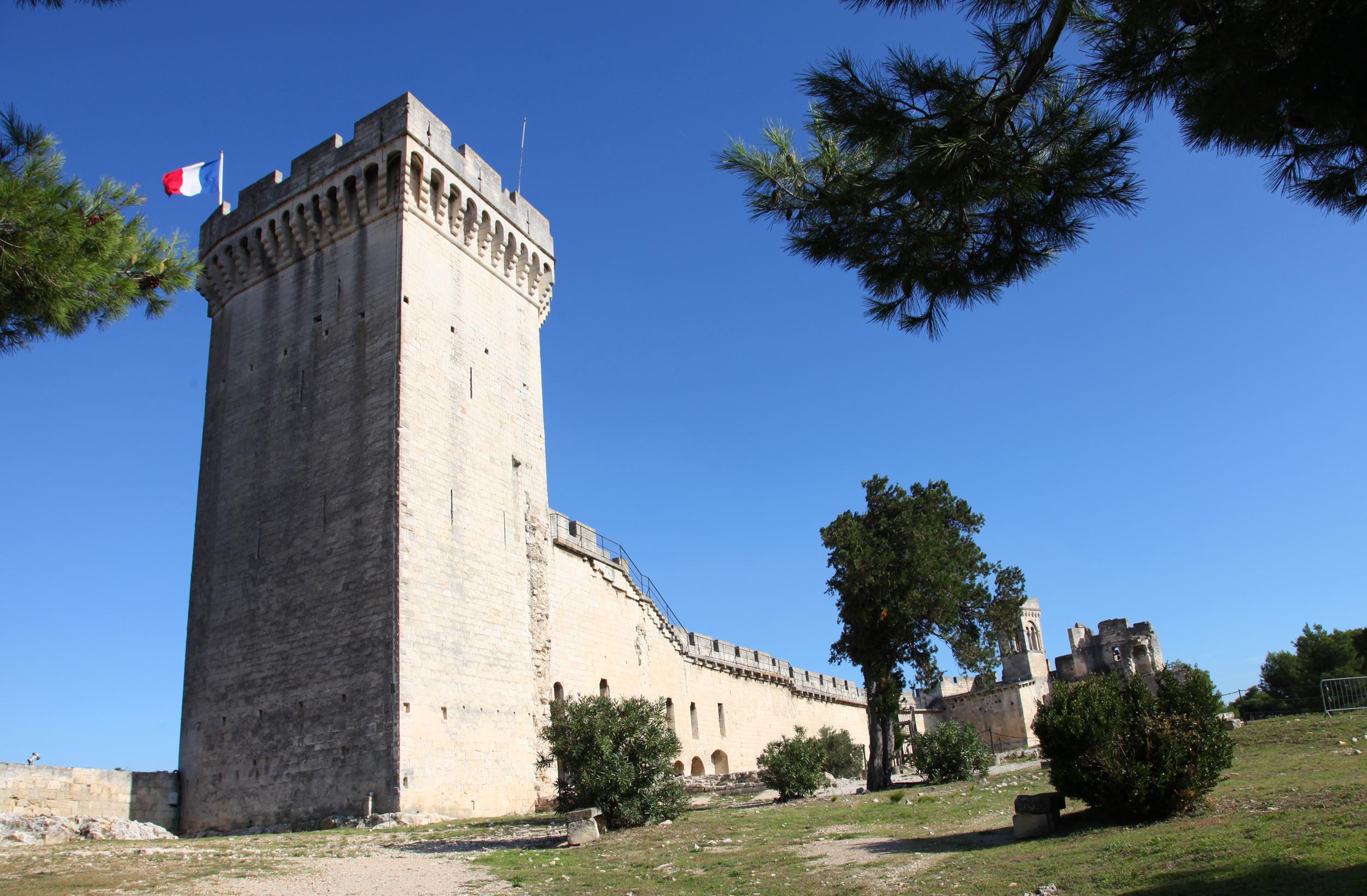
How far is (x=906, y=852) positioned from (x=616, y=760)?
460cm

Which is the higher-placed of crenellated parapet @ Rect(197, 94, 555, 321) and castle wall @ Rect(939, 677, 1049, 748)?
crenellated parapet @ Rect(197, 94, 555, 321)

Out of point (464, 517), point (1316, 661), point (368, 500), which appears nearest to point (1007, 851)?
point (464, 517)

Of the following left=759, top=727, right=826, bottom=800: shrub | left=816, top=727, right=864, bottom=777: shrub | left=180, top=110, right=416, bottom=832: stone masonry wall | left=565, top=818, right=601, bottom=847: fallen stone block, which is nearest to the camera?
left=565, top=818, right=601, bottom=847: fallen stone block

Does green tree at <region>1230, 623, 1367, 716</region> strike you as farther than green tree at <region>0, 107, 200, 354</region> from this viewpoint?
Yes

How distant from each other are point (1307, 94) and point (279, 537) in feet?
61.5

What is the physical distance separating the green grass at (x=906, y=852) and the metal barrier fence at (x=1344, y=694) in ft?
21.2

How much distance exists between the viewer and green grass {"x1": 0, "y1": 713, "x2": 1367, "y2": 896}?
6.61 meters

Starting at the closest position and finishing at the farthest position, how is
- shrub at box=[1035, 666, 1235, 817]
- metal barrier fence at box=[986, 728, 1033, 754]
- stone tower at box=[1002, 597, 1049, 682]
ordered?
shrub at box=[1035, 666, 1235, 817]
metal barrier fence at box=[986, 728, 1033, 754]
stone tower at box=[1002, 597, 1049, 682]

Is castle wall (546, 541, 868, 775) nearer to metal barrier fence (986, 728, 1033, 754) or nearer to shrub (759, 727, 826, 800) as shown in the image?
shrub (759, 727, 826, 800)

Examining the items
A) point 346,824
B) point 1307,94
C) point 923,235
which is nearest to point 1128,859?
point 923,235

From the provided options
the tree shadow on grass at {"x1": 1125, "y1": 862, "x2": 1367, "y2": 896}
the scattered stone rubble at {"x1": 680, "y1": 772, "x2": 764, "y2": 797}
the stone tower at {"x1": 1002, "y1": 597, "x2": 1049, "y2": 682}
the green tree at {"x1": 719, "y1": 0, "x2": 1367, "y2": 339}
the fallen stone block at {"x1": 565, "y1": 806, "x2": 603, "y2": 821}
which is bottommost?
the tree shadow on grass at {"x1": 1125, "y1": 862, "x2": 1367, "y2": 896}

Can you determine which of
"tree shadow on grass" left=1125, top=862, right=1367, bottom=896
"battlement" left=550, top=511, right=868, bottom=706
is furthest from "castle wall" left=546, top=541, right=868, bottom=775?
"tree shadow on grass" left=1125, top=862, right=1367, bottom=896

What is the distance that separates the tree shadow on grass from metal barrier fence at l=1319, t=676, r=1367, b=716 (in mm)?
16178

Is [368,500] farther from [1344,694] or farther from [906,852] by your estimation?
[1344,694]
